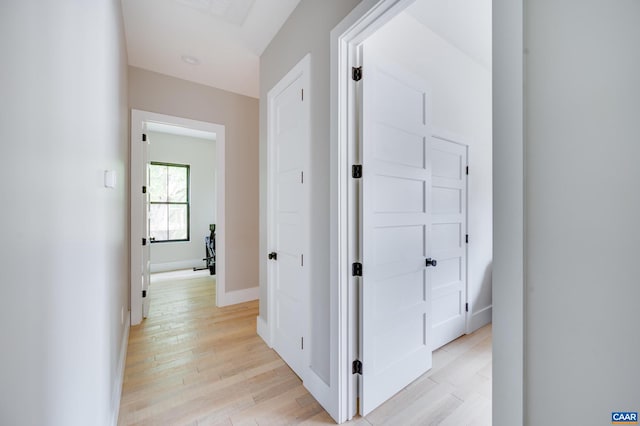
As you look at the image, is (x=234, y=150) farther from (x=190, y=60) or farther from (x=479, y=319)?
(x=479, y=319)

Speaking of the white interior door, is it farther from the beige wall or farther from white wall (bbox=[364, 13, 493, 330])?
white wall (bbox=[364, 13, 493, 330])

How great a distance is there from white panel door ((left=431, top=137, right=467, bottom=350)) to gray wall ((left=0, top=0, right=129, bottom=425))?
2391 mm

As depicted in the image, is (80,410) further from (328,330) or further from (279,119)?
(279,119)

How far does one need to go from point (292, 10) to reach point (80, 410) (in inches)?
104

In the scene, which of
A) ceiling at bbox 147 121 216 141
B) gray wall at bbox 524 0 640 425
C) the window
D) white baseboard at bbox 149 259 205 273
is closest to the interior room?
gray wall at bbox 524 0 640 425

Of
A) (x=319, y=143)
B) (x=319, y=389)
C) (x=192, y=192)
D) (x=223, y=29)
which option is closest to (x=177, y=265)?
(x=192, y=192)

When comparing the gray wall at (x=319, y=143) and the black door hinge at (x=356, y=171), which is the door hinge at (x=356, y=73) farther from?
the black door hinge at (x=356, y=171)

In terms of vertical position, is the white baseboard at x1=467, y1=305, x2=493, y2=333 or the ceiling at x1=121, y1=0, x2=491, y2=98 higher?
the ceiling at x1=121, y1=0, x2=491, y2=98

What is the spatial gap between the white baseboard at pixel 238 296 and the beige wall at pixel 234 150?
70 millimetres

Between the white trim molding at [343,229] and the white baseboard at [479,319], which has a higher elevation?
the white trim molding at [343,229]

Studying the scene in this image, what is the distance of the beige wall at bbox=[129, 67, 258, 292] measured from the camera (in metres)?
3.10

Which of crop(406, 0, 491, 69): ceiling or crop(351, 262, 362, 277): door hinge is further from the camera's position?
crop(406, 0, 491, 69): ceiling

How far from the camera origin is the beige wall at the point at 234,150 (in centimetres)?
310

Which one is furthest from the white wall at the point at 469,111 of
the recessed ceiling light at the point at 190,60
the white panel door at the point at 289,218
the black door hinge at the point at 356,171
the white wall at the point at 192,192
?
the white wall at the point at 192,192
